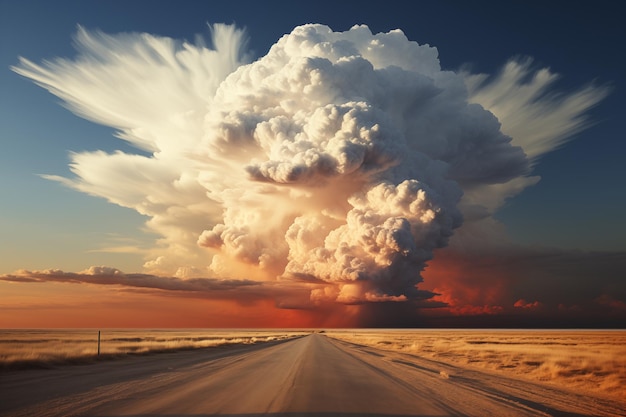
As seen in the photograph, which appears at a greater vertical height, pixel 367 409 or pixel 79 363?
pixel 367 409

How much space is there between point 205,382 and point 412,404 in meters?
7.64

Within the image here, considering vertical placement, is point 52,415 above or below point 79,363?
above

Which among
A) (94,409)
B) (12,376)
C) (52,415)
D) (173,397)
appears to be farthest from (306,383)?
(12,376)

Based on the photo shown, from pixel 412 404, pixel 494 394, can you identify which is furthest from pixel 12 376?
pixel 494 394

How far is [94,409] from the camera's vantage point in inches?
427

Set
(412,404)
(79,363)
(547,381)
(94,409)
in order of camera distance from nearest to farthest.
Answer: (94,409) → (412,404) → (547,381) → (79,363)


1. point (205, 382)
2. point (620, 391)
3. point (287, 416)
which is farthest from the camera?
point (620, 391)

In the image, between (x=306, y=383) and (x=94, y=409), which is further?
(x=306, y=383)

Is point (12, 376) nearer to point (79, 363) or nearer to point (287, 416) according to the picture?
point (79, 363)

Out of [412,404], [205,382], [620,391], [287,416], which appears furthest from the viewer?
[620,391]

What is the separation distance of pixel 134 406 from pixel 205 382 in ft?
17.2

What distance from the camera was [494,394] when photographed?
15219 millimetres

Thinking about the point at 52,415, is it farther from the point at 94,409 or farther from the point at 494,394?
the point at 494,394

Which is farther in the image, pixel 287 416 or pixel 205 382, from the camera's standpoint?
pixel 205 382
